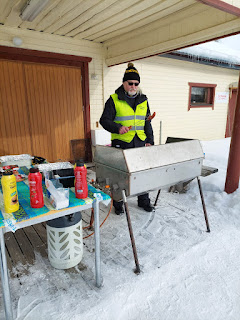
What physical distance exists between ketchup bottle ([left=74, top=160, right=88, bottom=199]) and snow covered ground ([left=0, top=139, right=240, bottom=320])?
3.02ft

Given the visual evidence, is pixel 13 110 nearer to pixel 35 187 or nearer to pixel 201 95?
pixel 35 187

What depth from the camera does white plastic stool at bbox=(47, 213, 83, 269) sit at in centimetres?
206

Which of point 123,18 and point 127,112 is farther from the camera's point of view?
point 123,18

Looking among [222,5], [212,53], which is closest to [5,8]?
[222,5]

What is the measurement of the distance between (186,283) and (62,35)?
5.37 m

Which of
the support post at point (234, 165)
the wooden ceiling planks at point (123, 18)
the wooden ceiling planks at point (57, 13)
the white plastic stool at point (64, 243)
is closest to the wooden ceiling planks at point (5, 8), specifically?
the wooden ceiling planks at point (57, 13)

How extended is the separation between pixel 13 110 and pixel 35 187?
12.7ft

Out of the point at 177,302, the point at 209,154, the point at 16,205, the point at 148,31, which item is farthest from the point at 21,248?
the point at 209,154

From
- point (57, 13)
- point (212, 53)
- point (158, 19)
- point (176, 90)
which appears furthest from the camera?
point (176, 90)

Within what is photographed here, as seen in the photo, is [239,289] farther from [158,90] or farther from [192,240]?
[158,90]

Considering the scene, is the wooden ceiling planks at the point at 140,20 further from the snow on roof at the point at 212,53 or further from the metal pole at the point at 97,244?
the metal pole at the point at 97,244

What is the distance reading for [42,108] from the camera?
5125 mm

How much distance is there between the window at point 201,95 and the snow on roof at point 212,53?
1.05 meters

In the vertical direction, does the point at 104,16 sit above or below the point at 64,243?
above
